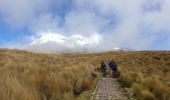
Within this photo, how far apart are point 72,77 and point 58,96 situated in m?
4.15

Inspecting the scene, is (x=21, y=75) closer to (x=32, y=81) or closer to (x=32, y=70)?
(x=32, y=81)

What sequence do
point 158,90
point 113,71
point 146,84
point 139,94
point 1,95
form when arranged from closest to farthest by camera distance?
1. point 1,95
2. point 139,94
3. point 158,90
4. point 146,84
5. point 113,71

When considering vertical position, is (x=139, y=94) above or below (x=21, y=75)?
below

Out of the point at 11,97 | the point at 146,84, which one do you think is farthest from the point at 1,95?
the point at 146,84

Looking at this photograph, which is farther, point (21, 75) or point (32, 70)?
point (32, 70)

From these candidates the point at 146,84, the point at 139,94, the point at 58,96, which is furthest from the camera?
the point at 146,84

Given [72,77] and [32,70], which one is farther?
[72,77]

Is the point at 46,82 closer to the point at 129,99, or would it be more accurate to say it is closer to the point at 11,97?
the point at 129,99

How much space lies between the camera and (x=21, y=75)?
33.9ft

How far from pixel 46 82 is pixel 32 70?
145 centimetres

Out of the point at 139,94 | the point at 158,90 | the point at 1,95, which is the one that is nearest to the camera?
the point at 1,95

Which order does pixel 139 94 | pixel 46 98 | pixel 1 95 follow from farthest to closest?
1. pixel 139 94
2. pixel 46 98
3. pixel 1 95

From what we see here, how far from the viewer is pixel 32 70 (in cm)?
1197

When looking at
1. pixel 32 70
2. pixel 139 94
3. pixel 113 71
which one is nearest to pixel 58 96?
pixel 32 70
